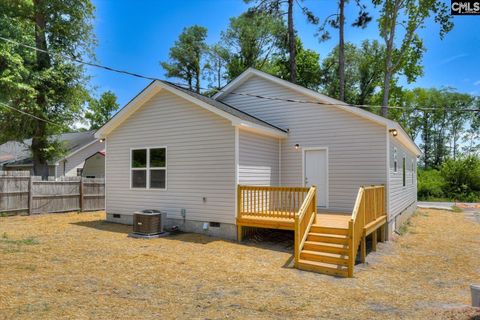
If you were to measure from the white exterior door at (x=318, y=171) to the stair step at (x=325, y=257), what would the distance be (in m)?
4.07

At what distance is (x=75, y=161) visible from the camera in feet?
77.7

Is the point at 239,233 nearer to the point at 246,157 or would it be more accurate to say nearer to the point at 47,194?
the point at 246,157

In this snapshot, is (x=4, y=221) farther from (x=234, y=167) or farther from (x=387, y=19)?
(x=387, y=19)

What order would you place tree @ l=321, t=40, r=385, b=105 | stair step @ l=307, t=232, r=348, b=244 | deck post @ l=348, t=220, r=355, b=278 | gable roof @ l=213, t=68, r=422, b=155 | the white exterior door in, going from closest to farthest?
deck post @ l=348, t=220, r=355, b=278
stair step @ l=307, t=232, r=348, b=244
gable roof @ l=213, t=68, r=422, b=155
the white exterior door
tree @ l=321, t=40, r=385, b=105

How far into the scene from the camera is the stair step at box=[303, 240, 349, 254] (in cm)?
698

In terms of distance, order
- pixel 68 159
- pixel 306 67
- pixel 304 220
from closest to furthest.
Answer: pixel 304 220, pixel 68 159, pixel 306 67

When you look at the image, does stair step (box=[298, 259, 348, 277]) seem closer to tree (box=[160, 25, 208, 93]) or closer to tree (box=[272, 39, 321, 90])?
tree (box=[272, 39, 321, 90])

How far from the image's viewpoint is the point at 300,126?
11.3 metres

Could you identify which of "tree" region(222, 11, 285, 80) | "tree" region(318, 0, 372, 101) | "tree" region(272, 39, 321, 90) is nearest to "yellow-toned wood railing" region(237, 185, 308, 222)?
"tree" region(318, 0, 372, 101)

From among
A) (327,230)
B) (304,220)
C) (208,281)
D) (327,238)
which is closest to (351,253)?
(327,238)

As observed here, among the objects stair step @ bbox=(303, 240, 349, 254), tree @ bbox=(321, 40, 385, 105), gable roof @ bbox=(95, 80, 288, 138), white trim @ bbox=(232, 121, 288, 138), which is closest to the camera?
stair step @ bbox=(303, 240, 349, 254)

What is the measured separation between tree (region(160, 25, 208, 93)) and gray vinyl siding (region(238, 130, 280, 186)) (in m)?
23.6

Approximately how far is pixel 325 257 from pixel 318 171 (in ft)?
15.0

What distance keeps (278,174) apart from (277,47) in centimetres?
1894
